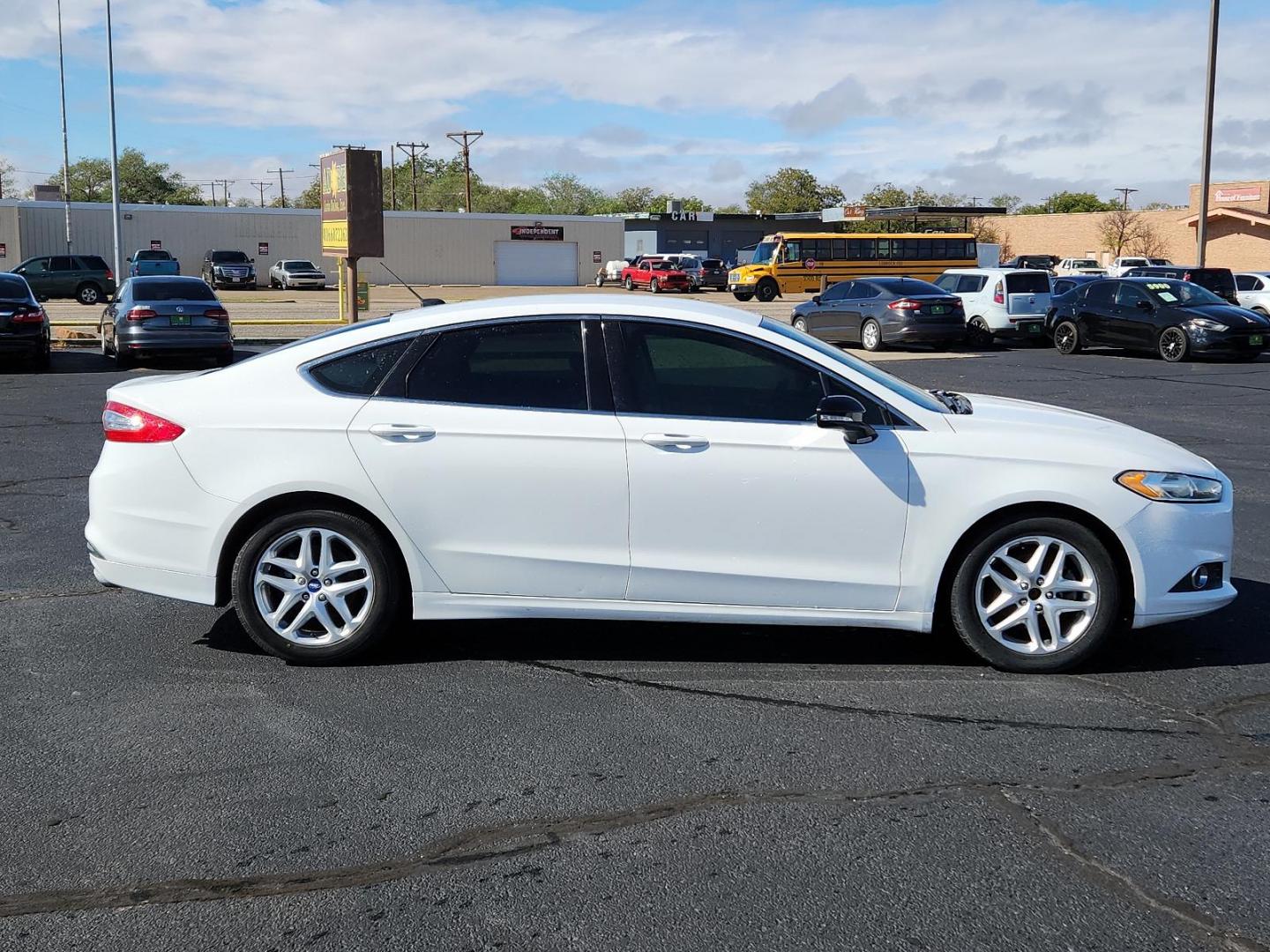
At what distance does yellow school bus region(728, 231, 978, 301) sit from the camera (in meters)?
47.7

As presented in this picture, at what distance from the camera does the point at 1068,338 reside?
24938 millimetres

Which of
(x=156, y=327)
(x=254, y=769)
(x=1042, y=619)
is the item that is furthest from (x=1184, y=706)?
(x=156, y=327)

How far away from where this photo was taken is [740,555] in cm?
540

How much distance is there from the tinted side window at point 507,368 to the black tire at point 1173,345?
65.6 feet

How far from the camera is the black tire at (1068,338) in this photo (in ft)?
81.0

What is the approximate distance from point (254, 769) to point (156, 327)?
16.7m

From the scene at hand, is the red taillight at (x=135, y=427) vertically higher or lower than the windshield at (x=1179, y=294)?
lower

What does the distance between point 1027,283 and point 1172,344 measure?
481cm

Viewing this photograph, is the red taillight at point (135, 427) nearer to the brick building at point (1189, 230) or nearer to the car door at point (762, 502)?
the car door at point (762, 502)

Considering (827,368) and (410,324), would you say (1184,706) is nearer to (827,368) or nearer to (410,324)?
(827,368)

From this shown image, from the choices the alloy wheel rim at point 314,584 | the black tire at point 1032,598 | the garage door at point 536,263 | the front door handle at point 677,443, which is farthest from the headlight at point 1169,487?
the garage door at point 536,263

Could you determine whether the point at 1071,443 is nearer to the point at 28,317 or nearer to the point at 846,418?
the point at 846,418

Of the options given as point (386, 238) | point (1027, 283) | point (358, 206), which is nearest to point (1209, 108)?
point (1027, 283)

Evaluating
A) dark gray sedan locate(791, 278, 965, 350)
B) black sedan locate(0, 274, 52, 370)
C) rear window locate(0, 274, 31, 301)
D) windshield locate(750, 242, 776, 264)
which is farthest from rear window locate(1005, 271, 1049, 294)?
windshield locate(750, 242, 776, 264)
